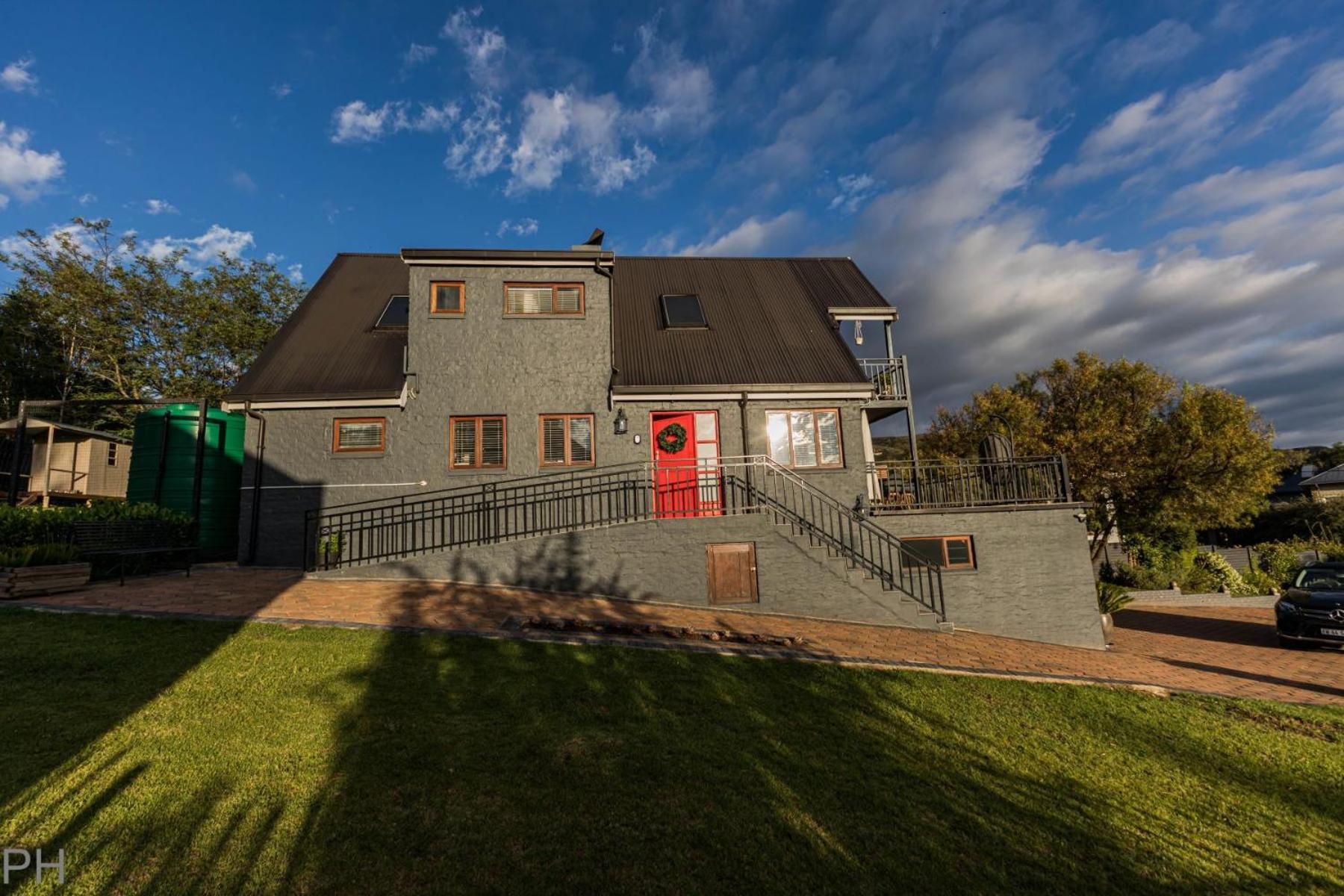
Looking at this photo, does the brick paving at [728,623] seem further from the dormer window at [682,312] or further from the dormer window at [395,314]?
the dormer window at [682,312]

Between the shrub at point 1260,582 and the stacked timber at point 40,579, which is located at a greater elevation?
the stacked timber at point 40,579

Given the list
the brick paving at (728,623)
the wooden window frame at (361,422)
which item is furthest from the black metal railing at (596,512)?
the wooden window frame at (361,422)

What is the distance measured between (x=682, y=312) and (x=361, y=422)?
9138 mm

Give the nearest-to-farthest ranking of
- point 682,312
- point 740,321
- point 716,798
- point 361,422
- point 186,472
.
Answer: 1. point 716,798
2. point 361,422
3. point 186,472
4. point 740,321
5. point 682,312

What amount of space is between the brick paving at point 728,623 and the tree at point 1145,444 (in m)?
9.84

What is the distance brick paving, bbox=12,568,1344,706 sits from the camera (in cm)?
836

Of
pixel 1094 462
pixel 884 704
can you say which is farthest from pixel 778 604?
pixel 1094 462

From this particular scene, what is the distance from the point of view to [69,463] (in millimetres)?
21219

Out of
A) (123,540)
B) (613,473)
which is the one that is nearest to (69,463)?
(123,540)

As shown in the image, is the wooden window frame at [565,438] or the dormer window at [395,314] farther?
the dormer window at [395,314]

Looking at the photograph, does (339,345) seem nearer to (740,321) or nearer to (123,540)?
(123,540)

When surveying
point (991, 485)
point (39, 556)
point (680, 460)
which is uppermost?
point (680, 460)

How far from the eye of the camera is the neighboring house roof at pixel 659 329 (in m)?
14.0

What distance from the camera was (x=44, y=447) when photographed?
67.2ft
